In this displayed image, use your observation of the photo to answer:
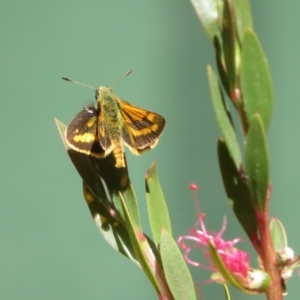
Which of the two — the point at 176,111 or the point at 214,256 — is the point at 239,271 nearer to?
the point at 214,256

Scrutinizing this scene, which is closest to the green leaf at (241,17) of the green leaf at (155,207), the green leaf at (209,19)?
the green leaf at (209,19)

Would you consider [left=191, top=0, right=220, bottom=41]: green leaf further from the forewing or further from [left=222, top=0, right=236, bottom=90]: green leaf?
the forewing

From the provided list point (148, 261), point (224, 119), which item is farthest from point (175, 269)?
point (224, 119)

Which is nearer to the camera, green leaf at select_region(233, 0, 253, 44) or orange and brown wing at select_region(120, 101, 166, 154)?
green leaf at select_region(233, 0, 253, 44)

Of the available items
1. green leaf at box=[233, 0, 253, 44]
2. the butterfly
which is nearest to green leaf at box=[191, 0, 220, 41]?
green leaf at box=[233, 0, 253, 44]

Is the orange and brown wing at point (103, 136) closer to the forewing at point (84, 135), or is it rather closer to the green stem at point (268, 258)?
the forewing at point (84, 135)

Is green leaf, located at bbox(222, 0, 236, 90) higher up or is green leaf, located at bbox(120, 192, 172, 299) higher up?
green leaf, located at bbox(222, 0, 236, 90)

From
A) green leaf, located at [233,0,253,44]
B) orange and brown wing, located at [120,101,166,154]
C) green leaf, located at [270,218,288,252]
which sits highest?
green leaf, located at [233,0,253,44]
